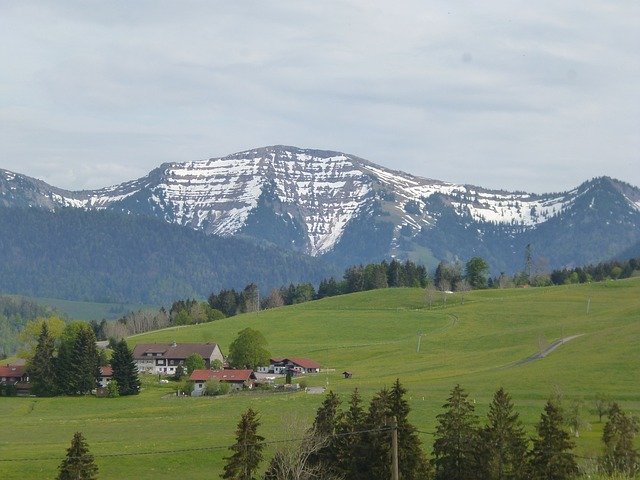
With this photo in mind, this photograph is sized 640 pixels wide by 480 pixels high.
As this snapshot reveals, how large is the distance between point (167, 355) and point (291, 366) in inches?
1037

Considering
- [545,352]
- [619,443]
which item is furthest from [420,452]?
[545,352]

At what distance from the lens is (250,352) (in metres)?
152

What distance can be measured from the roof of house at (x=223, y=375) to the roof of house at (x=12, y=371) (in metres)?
24.9

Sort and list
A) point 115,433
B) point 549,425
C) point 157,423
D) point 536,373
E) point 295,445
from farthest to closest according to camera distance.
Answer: point 536,373, point 157,423, point 115,433, point 295,445, point 549,425

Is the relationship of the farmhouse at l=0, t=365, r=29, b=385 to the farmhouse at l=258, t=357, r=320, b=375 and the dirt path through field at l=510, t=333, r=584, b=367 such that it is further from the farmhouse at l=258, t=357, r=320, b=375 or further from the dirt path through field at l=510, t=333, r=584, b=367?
the dirt path through field at l=510, t=333, r=584, b=367

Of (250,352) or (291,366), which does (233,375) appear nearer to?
(291,366)

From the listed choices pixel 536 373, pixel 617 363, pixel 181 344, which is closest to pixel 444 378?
pixel 536 373

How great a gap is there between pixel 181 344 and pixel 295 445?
4336 inches

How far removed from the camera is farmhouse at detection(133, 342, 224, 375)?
Result: 16275 cm

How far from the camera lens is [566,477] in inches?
2146

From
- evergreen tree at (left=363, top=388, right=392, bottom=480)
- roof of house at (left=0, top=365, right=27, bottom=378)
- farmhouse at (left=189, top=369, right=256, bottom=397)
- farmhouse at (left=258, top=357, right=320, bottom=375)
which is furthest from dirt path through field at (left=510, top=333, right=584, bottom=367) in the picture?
evergreen tree at (left=363, top=388, right=392, bottom=480)

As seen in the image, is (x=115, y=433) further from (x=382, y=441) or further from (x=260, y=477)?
(x=382, y=441)

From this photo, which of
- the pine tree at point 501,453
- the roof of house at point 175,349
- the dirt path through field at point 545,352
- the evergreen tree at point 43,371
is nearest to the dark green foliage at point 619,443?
the pine tree at point 501,453

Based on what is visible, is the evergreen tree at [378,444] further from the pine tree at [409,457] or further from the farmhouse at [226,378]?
the farmhouse at [226,378]
